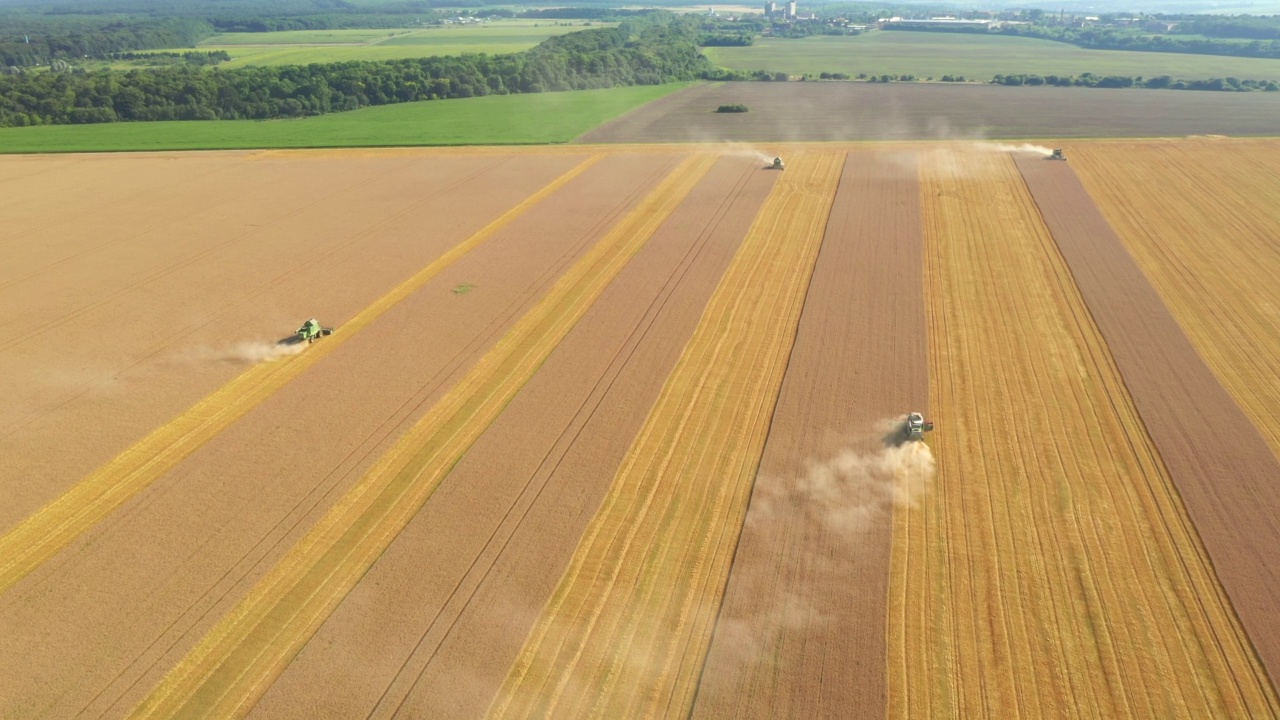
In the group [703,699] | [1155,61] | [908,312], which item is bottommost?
[703,699]

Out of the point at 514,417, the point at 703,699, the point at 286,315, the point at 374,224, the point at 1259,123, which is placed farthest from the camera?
the point at 1259,123

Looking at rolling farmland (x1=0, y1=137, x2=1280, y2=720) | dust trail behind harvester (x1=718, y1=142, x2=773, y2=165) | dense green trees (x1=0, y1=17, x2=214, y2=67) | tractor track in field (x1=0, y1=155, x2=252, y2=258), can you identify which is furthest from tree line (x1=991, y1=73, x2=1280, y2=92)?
dense green trees (x1=0, y1=17, x2=214, y2=67)

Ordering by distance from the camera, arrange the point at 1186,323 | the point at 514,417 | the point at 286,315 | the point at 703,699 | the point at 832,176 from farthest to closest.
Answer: the point at 832,176 → the point at 286,315 → the point at 1186,323 → the point at 514,417 → the point at 703,699

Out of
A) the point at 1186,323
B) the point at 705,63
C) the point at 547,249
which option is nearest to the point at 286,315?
the point at 547,249

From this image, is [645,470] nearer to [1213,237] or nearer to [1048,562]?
[1048,562]

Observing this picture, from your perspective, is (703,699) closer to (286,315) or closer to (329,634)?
(329,634)

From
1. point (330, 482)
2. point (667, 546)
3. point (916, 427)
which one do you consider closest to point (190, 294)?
point (330, 482)

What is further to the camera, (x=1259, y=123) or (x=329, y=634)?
(x=1259, y=123)
